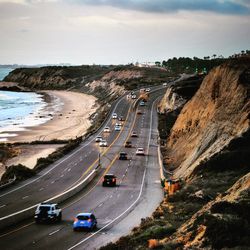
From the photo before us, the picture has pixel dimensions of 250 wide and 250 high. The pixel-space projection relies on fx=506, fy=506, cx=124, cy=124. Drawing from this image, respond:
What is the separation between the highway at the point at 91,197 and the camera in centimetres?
2942

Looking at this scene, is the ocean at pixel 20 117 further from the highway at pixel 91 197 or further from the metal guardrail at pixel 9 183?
the metal guardrail at pixel 9 183

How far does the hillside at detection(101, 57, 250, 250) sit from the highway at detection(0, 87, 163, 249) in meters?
2.45

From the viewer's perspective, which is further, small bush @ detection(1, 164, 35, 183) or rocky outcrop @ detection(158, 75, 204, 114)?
rocky outcrop @ detection(158, 75, 204, 114)

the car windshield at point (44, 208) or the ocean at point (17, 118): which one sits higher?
the car windshield at point (44, 208)

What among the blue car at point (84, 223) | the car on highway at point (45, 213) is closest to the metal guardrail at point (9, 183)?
the car on highway at point (45, 213)

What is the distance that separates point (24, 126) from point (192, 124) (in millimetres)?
54549

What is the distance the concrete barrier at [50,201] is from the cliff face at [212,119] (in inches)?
372

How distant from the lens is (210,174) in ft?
139

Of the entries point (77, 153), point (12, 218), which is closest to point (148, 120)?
point (77, 153)

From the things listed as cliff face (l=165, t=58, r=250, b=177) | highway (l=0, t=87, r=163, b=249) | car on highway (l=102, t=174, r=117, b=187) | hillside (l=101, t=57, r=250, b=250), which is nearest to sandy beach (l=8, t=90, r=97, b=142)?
highway (l=0, t=87, r=163, b=249)

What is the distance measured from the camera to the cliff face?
159 ft

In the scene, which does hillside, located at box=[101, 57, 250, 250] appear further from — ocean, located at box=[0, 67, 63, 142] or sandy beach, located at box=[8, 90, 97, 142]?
ocean, located at box=[0, 67, 63, 142]

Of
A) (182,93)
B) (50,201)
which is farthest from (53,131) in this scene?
(50,201)

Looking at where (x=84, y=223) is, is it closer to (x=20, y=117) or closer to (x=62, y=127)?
(x=62, y=127)
